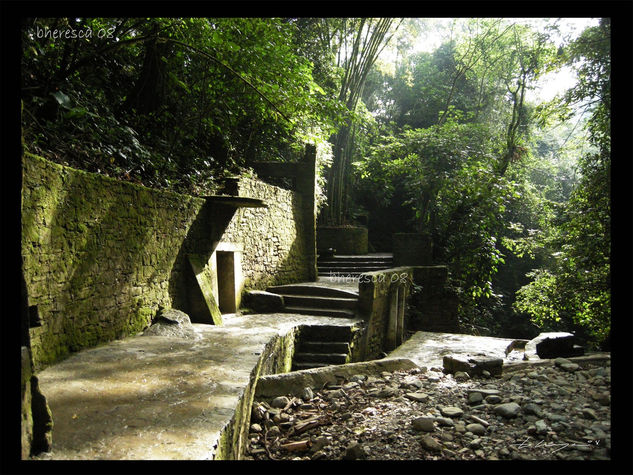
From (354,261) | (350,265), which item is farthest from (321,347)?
(354,261)

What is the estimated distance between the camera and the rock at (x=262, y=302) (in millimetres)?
7980

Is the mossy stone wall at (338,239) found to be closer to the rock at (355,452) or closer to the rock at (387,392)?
the rock at (387,392)

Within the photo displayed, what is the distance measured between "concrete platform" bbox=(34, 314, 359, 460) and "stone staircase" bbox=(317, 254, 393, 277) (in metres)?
7.38

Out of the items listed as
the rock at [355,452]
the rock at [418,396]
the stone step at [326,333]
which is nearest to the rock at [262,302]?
the stone step at [326,333]

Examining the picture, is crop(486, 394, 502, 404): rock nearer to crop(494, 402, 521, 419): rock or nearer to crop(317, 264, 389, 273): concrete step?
crop(494, 402, 521, 419): rock

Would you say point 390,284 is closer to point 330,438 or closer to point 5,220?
point 330,438

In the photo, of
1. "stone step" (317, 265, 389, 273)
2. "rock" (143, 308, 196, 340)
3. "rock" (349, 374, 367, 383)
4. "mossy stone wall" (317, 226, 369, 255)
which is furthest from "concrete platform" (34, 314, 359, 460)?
"mossy stone wall" (317, 226, 369, 255)

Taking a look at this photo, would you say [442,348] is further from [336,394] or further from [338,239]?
[338,239]

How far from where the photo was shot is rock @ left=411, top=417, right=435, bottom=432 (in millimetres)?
3033

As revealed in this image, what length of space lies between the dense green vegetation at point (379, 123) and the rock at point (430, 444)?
3168 millimetres
